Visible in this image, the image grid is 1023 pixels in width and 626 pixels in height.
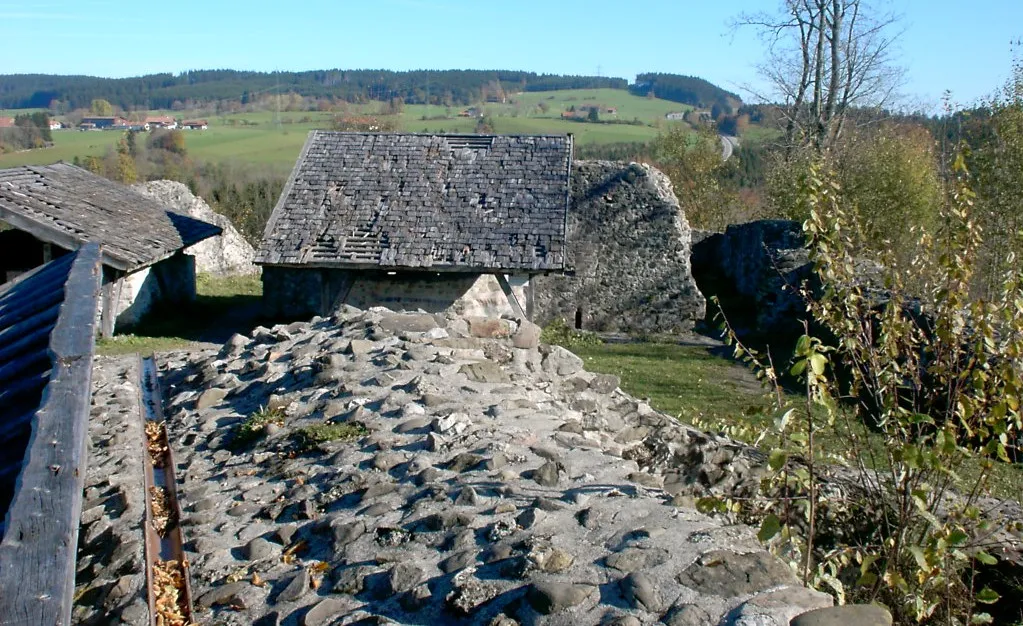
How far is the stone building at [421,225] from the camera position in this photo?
1579 centimetres

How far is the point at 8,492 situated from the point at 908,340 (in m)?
4.38

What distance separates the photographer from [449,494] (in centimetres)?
477

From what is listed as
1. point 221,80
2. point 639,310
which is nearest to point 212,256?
A: point 639,310

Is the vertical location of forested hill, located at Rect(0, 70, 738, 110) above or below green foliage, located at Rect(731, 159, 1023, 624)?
above

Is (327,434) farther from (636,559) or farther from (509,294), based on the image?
(509,294)

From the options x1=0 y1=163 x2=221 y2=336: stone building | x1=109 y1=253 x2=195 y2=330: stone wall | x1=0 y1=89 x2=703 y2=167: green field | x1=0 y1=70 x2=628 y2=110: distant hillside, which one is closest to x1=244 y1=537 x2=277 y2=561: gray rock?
x1=0 y1=163 x2=221 y2=336: stone building

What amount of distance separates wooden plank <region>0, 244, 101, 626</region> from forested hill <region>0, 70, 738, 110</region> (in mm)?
66168

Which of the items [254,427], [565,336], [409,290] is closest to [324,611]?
[254,427]

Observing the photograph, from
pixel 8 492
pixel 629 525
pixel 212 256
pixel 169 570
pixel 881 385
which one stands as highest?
pixel 8 492

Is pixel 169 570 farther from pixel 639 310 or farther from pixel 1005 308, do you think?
pixel 639 310

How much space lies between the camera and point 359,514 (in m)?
4.75

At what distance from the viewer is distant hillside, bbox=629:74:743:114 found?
64750 mm

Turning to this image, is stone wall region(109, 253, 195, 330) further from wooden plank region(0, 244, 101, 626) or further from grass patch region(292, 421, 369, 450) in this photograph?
wooden plank region(0, 244, 101, 626)

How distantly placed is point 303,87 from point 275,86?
2412mm
